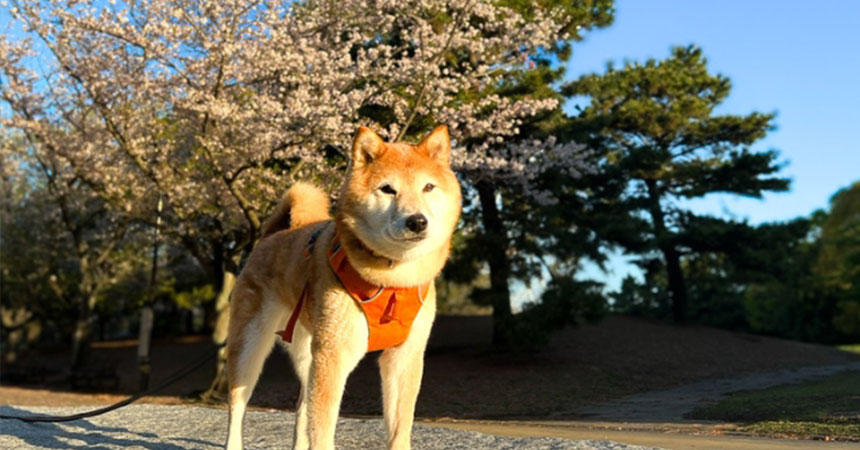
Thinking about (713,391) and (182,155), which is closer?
(713,391)

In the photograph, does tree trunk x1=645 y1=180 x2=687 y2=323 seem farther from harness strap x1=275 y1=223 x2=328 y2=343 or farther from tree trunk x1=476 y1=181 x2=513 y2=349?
harness strap x1=275 y1=223 x2=328 y2=343

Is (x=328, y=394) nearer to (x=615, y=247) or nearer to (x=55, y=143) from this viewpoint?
(x=55, y=143)

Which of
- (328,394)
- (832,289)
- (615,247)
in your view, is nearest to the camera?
(328,394)

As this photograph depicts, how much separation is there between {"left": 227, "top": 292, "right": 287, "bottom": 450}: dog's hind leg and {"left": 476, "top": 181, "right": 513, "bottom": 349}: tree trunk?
36.9 ft

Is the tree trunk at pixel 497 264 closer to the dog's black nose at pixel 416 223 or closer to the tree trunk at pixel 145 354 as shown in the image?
the tree trunk at pixel 145 354

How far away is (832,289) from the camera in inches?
1146

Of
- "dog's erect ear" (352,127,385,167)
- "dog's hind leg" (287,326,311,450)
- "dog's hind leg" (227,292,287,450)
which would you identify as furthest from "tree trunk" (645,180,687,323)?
"dog's erect ear" (352,127,385,167)

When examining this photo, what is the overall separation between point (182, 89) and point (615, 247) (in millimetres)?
11221

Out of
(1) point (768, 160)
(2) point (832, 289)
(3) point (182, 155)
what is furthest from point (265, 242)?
(2) point (832, 289)

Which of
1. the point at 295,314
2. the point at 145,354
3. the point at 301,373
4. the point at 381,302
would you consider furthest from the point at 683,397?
the point at 145,354

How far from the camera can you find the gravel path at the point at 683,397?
11150 mm

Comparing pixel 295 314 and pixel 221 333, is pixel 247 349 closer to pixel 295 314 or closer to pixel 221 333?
pixel 295 314

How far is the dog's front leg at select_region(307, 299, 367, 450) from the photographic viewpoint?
4.21 meters

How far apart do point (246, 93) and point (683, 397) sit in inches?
369
